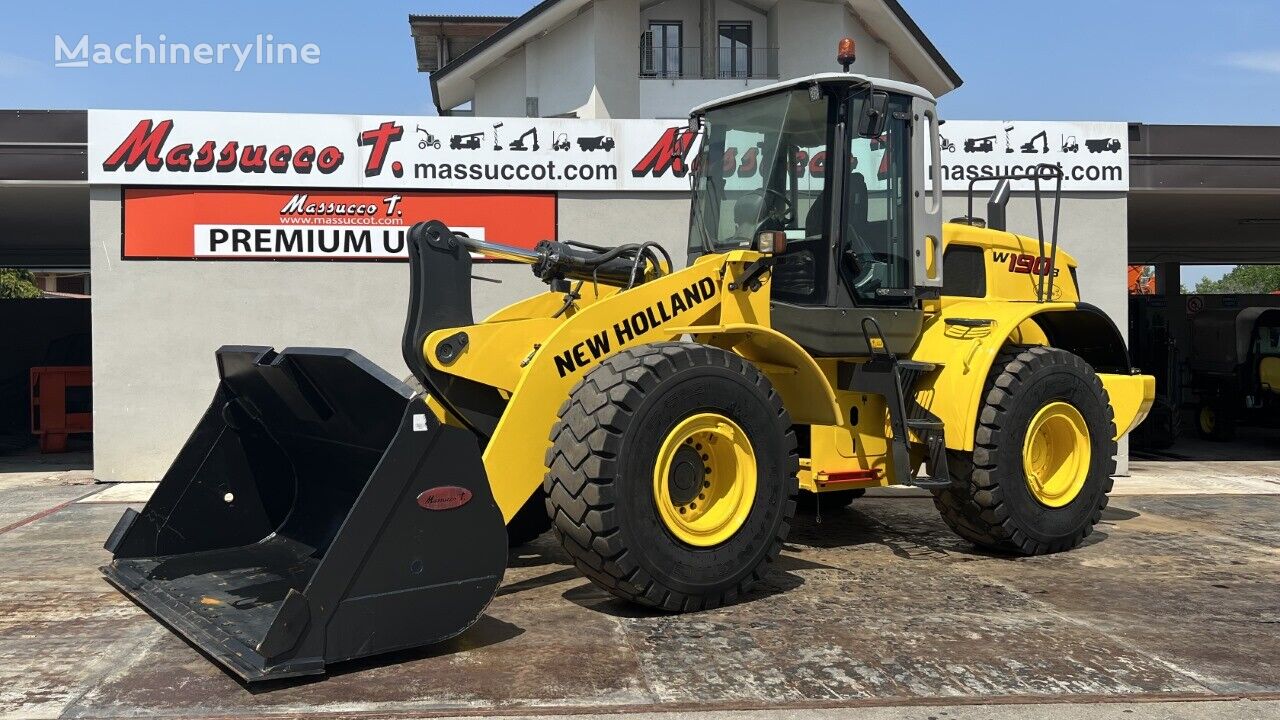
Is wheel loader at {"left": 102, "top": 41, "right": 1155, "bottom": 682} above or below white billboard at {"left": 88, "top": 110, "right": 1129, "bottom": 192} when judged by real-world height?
below

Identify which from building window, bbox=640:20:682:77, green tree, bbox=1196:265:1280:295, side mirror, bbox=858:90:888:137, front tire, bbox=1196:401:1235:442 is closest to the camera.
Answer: side mirror, bbox=858:90:888:137

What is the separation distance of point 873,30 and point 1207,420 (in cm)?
1177

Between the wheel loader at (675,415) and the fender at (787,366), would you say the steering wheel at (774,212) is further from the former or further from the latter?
the fender at (787,366)

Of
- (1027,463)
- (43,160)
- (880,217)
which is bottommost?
(1027,463)

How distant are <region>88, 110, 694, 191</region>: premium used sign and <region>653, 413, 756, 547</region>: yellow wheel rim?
585 centimetres

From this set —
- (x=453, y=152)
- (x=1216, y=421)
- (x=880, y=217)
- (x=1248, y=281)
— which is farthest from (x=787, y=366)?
(x=1248, y=281)

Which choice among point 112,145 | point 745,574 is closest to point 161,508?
point 745,574

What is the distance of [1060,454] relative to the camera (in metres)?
7.78

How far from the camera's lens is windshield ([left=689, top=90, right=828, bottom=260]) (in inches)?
272

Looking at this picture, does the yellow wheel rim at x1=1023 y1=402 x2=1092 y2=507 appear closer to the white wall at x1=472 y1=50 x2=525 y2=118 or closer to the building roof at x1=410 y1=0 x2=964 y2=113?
the building roof at x1=410 y1=0 x2=964 y2=113

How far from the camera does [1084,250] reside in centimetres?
1249

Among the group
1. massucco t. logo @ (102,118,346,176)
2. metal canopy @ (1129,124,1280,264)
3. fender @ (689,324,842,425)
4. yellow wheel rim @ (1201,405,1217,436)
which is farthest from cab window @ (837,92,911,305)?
yellow wheel rim @ (1201,405,1217,436)

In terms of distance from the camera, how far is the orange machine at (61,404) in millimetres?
15453

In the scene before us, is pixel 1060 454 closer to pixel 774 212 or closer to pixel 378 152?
pixel 774 212
